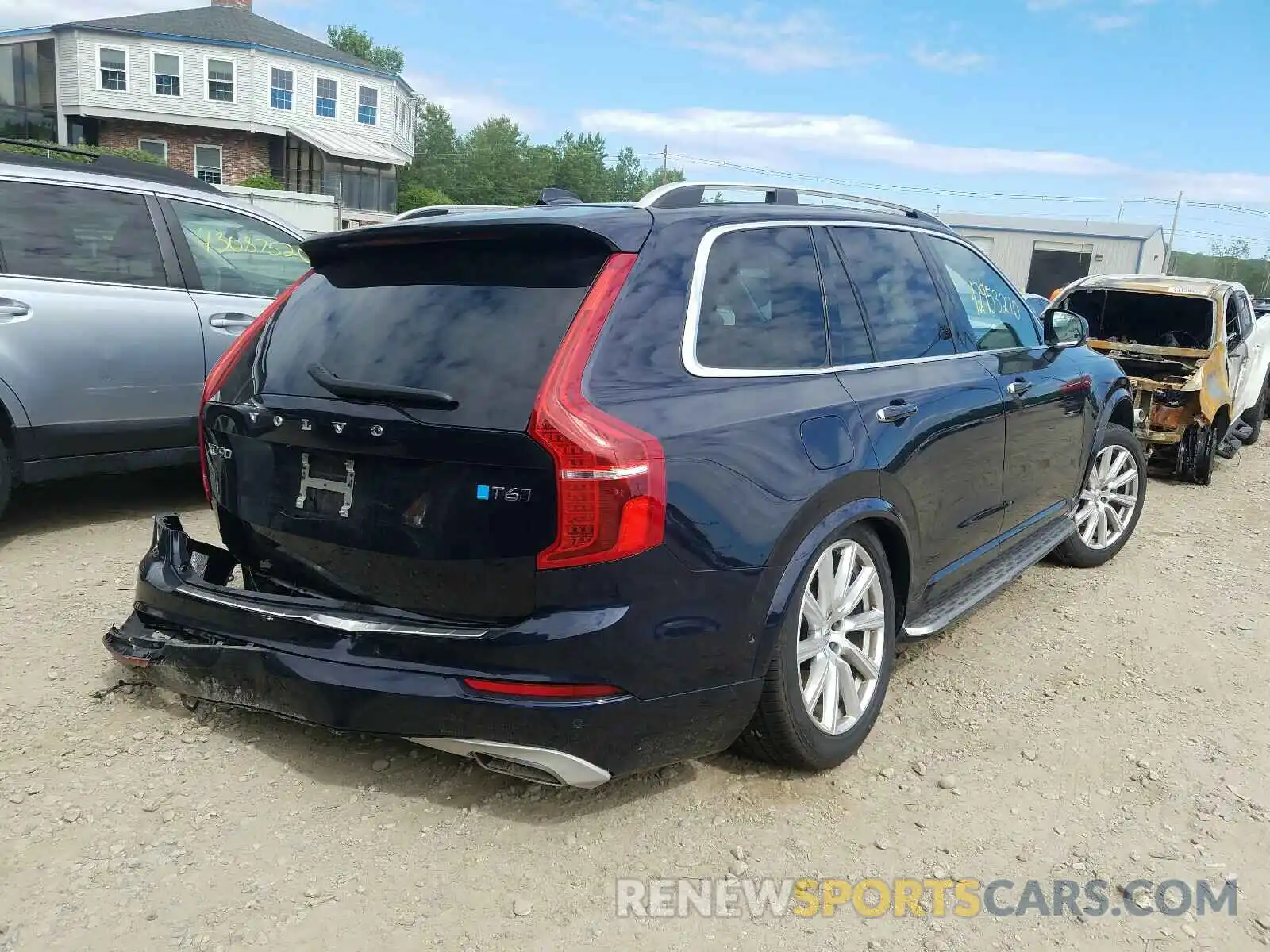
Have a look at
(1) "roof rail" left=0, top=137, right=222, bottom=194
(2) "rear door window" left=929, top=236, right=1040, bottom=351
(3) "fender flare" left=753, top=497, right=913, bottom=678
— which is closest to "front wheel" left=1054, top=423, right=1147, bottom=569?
(2) "rear door window" left=929, top=236, right=1040, bottom=351

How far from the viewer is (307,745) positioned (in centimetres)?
324

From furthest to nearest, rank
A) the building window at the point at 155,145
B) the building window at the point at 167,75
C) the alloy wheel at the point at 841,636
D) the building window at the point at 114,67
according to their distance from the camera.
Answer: the building window at the point at 155,145 < the building window at the point at 167,75 < the building window at the point at 114,67 < the alloy wheel at the point at 841,636

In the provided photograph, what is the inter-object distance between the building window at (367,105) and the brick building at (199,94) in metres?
0.73

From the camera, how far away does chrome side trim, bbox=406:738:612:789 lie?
2.57 meters

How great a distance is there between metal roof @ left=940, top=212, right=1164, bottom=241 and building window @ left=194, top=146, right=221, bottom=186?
29.2 m

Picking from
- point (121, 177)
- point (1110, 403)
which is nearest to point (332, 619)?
point (121, 177)

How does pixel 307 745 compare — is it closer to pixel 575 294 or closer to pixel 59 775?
pixel 59 775

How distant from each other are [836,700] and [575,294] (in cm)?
151

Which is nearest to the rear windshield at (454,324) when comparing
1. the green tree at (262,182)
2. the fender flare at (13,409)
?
the fender flare at (13,409)

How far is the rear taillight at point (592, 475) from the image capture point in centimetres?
244

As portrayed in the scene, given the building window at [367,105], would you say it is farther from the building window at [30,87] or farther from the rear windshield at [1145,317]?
the rear windshield at [1145,317]

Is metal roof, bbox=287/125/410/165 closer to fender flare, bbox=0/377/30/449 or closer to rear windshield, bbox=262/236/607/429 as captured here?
fender flare, bbox=0/377/30/449

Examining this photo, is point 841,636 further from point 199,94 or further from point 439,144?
point 439,144

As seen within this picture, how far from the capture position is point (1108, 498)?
18.9ft
